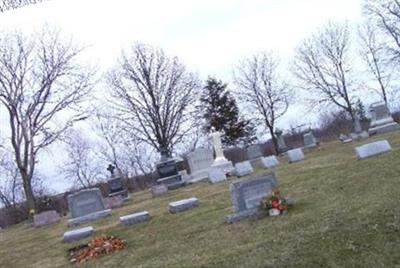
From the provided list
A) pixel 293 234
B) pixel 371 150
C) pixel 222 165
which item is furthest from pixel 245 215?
pixel 222 165

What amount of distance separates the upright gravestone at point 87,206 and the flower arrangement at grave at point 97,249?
7.89 metres

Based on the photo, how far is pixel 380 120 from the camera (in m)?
29.1

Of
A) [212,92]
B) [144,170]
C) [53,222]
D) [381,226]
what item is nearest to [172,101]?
[212,92]

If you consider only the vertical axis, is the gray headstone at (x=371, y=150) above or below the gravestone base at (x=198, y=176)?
below

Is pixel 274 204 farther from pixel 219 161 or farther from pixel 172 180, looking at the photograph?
pixel 172 180

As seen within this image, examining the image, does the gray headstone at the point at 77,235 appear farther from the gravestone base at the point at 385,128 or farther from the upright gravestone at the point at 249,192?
the gravestone base at the point at 385,128

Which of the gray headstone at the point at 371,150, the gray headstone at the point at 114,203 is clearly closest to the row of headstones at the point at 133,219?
the gray headstone at the point at 371,150

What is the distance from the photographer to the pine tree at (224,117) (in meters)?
51.7

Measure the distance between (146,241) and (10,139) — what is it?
24471 millimetres

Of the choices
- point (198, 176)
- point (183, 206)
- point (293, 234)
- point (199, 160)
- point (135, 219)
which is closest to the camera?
point (293, 234)

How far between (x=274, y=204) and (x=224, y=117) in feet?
140

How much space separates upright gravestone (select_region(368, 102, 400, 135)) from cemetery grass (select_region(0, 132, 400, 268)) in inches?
580

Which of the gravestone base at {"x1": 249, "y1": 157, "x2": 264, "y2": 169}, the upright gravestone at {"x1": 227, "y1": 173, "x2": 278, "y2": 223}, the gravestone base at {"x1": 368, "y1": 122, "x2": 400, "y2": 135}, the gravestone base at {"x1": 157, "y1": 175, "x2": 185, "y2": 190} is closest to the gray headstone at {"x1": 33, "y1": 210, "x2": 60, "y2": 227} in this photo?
the gravestone base at {"x1": 157, "y1": 175, "x2": 185, "y2": 190}

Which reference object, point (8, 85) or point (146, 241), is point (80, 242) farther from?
point (8, 85)
